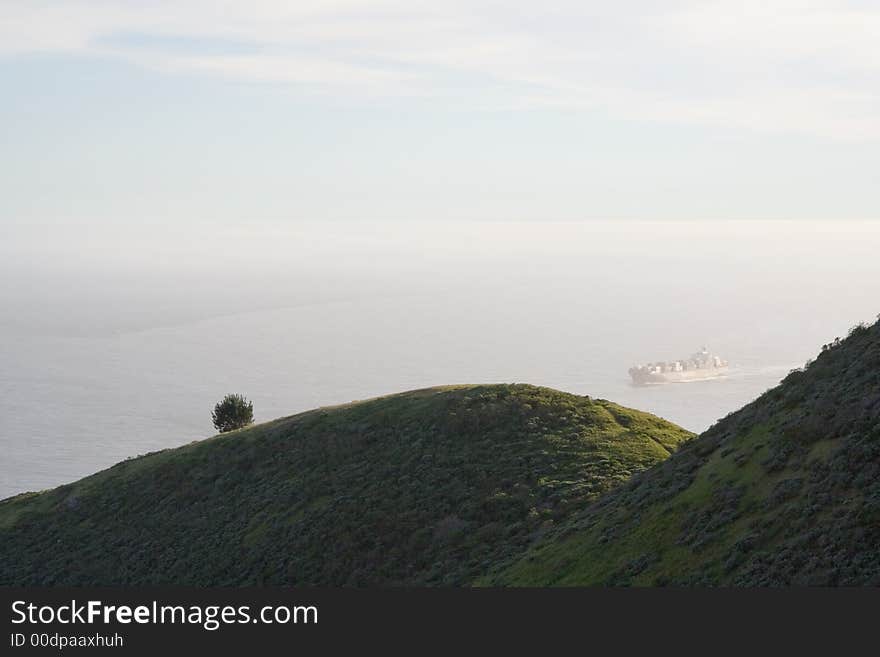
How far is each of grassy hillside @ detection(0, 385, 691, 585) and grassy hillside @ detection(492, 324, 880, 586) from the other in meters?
7.14

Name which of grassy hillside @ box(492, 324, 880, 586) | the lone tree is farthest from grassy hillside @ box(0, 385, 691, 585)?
the lone tree

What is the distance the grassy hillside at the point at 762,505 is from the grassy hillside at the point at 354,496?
714cm

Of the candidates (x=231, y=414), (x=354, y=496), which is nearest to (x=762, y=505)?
(x=354, y=496)

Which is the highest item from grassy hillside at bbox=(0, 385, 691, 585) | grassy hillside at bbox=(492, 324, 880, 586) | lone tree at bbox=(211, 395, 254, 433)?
lone tree at bbox=(211, 395, 254, 433)

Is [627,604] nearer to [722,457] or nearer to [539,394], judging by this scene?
[722,457]

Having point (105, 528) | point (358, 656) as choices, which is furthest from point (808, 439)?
point (105, 528)

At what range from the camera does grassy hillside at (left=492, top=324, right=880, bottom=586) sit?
973 inches

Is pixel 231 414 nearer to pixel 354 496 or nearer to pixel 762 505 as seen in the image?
pixel 354 496

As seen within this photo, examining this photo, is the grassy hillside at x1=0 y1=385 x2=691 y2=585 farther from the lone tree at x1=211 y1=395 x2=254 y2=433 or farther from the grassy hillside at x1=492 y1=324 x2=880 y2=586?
the lone tree at x1=211 y1=395 x2=254 y2=433

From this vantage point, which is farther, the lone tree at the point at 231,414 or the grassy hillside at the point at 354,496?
the lone tree at the point at 231,414

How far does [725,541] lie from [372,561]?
21.1 meters

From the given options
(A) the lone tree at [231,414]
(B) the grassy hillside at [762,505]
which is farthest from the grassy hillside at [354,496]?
(A) the lone tree at [231,414]

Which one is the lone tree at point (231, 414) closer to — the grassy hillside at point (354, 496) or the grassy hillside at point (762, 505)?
the grassy hillside at point (354, 496)

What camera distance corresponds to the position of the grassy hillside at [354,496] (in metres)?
45.2
